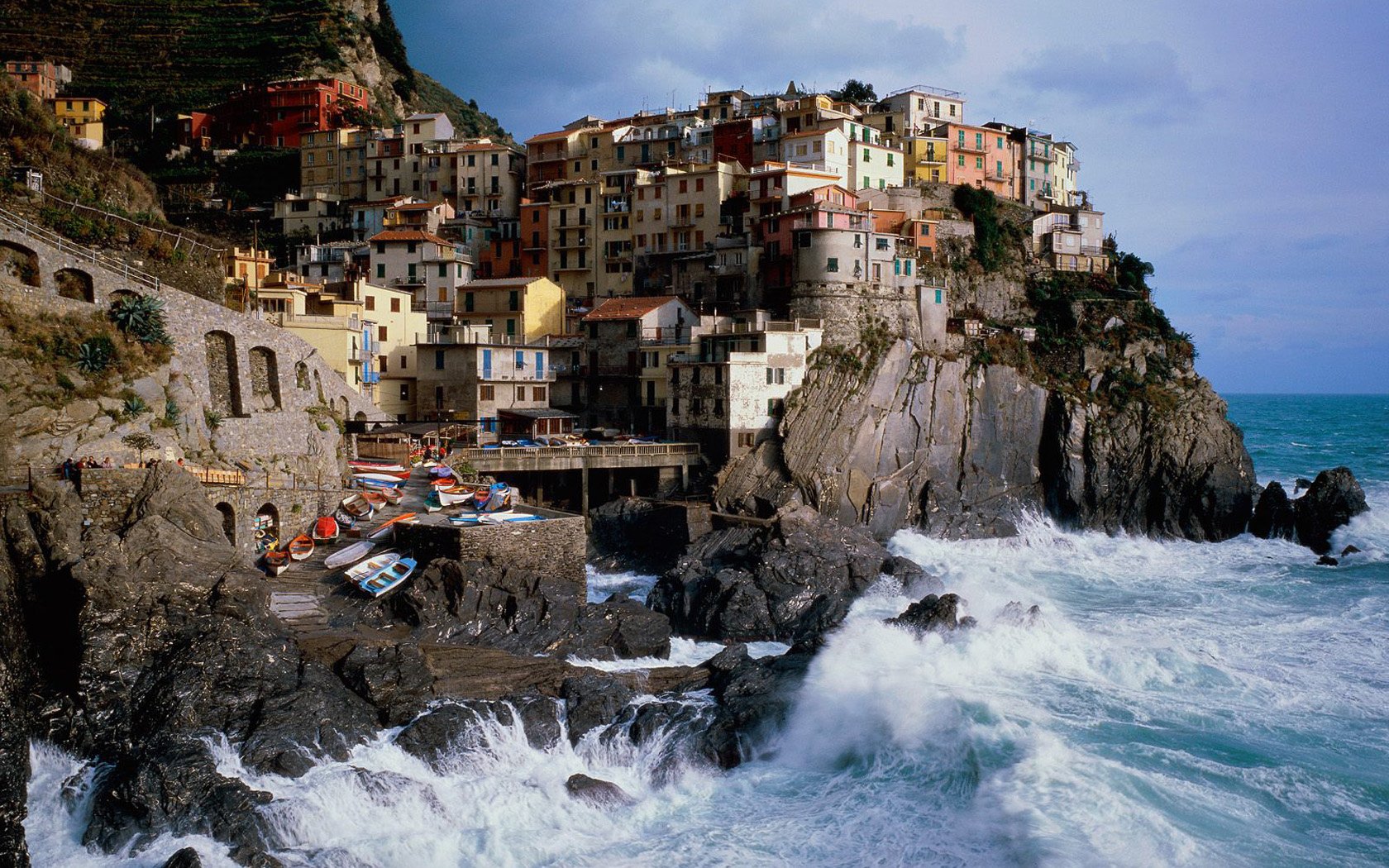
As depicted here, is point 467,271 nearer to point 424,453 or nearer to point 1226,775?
point 424,453

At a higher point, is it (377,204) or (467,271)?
(377,204)

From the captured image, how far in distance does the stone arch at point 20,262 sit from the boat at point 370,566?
13800mm

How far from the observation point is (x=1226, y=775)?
2794 cm

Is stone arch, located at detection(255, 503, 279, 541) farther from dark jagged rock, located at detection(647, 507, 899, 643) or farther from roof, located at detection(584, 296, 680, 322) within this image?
roof, located at detection(584, 296, 680, 322)

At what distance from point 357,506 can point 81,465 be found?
947cm

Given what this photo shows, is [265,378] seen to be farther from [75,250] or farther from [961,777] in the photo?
[961,777]

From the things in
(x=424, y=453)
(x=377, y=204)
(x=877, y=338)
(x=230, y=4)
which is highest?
(x=230, y=4)

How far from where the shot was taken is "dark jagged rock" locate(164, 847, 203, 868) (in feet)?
72.7

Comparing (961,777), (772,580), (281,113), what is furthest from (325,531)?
(281,113)

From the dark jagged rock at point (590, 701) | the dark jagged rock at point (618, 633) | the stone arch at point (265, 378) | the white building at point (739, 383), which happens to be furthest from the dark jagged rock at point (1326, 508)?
the stone arch at point (265, 378)

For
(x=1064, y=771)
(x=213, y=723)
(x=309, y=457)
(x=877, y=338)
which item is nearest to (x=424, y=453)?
(x=309, y=457)

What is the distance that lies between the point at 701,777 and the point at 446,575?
36.9 ft

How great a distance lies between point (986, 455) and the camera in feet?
190

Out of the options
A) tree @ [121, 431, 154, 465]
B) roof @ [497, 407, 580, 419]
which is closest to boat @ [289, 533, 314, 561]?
tree @ [121, 431, 154, 465]
